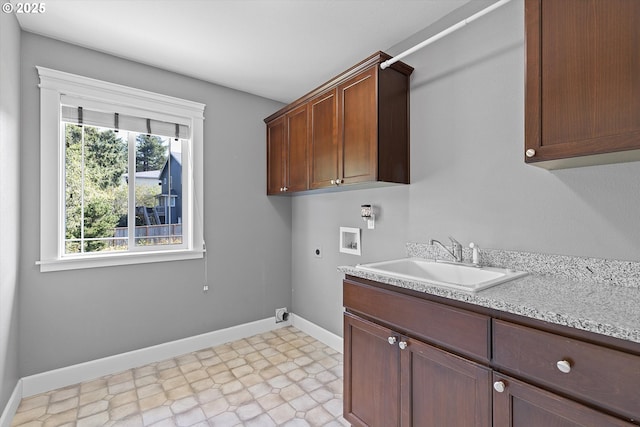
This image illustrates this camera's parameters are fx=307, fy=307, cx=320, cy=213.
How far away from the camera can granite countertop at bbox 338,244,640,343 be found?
0.90 metres

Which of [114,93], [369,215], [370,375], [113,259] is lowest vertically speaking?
[370,375]

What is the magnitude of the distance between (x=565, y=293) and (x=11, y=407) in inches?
119

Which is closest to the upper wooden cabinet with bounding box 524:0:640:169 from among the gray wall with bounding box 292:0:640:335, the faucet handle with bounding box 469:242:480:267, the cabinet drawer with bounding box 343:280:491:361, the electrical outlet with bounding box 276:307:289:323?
the gray wall with bounding box 292:0:640:335

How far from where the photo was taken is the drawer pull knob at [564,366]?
923mm

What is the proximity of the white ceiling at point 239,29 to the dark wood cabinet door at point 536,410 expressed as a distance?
80.0 inches

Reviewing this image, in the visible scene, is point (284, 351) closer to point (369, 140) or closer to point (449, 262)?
point (449, 262)

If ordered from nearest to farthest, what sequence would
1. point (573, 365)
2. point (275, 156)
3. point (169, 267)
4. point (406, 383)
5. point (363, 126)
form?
point (573, 365)
point (406, 383)
point (363, 126)
point (169, 267)
point (275, 156)

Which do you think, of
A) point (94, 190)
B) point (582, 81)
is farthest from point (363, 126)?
point (94, 190)

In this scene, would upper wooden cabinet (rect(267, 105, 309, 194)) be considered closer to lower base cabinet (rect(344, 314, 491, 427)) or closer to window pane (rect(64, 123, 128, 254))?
window pane (rect(64, 123, 128, 254))

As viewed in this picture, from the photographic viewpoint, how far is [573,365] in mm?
924

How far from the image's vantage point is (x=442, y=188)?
1.99 m

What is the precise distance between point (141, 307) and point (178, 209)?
89 cm

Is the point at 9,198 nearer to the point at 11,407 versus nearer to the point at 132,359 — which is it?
the point at 11,407

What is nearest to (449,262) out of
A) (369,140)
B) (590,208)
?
(590,208)
